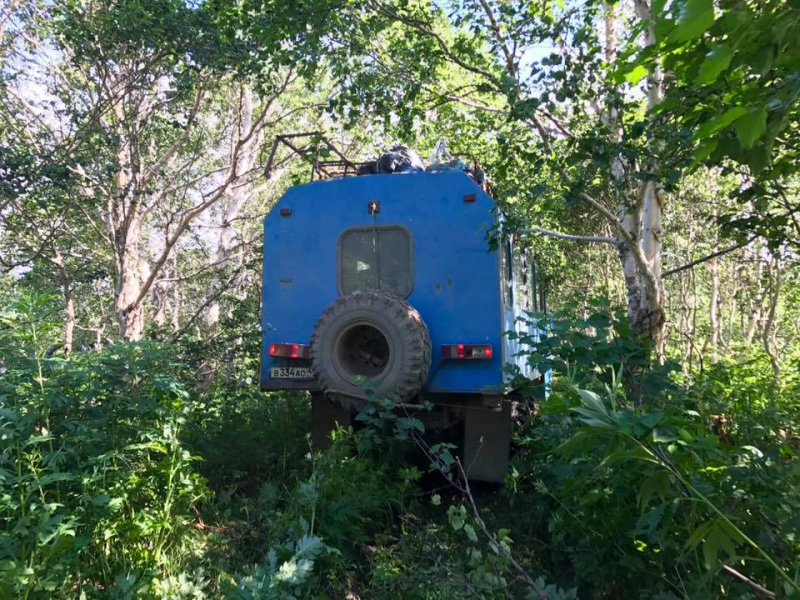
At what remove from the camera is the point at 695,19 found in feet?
4.61

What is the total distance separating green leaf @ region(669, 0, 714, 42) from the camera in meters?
1.40

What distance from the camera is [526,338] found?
439 centimetres

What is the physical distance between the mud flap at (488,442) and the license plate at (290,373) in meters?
1.53

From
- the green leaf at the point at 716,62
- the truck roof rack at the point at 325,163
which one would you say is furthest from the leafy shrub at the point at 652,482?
the truck roof rack at the point at 325,163

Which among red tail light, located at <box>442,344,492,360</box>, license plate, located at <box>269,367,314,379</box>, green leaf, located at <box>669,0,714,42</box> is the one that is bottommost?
license plate, located at <box>269,367,314,379</box>

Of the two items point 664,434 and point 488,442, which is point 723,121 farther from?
point 488,442

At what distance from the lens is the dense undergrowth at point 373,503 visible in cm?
222

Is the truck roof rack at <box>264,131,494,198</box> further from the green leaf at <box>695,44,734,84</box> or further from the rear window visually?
the green leaf at <box>695,44,734,84</box>

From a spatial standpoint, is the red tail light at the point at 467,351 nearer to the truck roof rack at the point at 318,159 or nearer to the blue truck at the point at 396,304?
the blue truck at the point at 396,304

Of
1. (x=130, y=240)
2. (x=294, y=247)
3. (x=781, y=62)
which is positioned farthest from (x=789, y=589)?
(x=130, y=240)

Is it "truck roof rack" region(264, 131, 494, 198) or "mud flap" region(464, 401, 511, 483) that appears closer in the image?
"mud flap" region(464, 401, 511, 483)

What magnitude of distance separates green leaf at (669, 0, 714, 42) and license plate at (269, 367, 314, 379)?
A: 14.7 feet

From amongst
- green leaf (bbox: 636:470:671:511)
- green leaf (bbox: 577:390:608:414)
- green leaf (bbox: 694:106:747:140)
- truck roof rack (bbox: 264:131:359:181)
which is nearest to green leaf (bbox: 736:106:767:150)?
green leaf (bbox: 694:106:747:140)

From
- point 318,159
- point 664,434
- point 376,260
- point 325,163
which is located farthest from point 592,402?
point 318,159
